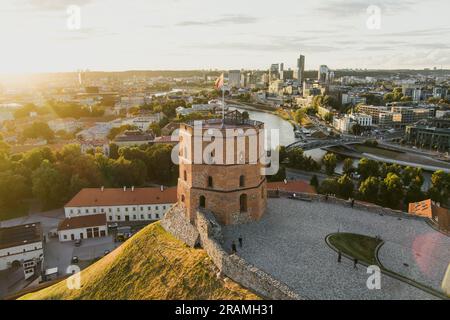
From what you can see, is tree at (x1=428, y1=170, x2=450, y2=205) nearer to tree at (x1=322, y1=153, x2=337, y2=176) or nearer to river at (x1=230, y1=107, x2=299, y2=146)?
tree at (x1=322, y1=153, x2=337, y2=176)

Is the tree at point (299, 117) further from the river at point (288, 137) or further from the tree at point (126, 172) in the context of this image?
the tree at point (126, 172)

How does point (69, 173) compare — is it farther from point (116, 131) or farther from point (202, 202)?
point (116, 131)

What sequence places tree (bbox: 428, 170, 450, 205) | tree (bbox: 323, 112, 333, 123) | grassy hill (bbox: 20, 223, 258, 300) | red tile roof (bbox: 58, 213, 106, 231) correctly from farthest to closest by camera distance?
tree (bbox: 323, 112, 333, 123), tree (bbox: 428, 170, 450, 205), red tile roof (bbox: 58, 213, 106, 231), grassy hill (bbox: 20, 223, 258, 300)

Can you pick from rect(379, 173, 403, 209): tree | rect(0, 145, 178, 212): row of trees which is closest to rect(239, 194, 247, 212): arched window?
rect(379, 173, 403, 209): tree

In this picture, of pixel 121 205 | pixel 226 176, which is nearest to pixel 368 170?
pixel 121 205
